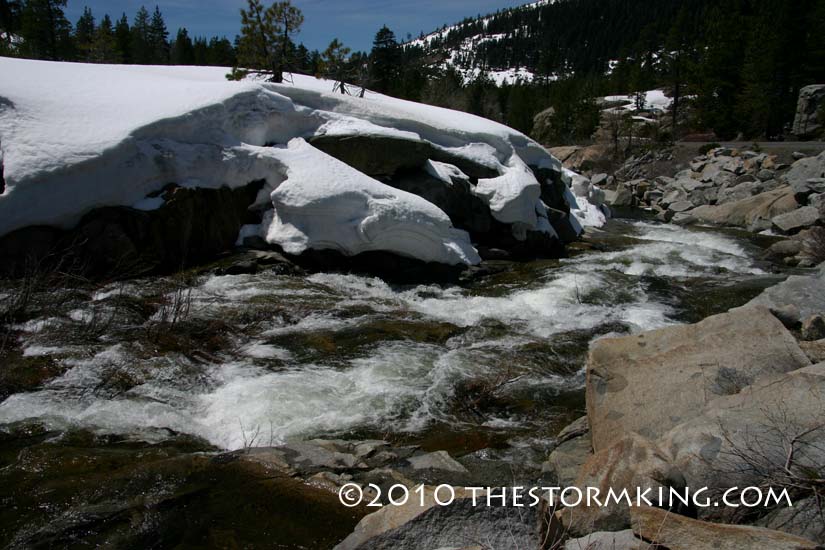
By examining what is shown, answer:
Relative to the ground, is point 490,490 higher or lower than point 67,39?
lower

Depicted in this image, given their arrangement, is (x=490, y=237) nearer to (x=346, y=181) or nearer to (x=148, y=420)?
(x=346, y=181)

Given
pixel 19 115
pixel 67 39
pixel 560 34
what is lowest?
pixel 19 115

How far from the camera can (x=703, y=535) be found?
2.40 m

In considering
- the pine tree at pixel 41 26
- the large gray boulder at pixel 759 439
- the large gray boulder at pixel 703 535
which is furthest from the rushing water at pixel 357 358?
the pine tree at pixel 41 26

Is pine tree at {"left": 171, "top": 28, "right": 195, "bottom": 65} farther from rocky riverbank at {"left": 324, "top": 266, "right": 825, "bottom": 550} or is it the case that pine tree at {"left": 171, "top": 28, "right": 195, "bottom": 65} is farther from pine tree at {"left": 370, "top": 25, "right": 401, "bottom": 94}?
rocky riverbank at {"left": 324, "top": 266, "right": 825, "bottom": 550}

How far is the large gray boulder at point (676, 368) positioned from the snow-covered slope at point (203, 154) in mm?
5995

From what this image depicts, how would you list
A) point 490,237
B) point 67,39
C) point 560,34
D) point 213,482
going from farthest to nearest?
1. point 560,34
2. point 67,39
3. point 490,237
4. point 213,482

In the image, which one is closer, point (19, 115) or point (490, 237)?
point (19, 115)

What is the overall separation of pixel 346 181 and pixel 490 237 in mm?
4093

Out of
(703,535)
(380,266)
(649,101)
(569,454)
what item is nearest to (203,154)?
(380,266)

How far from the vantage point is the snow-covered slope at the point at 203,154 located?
27.9ft

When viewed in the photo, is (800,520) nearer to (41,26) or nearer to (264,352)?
(264,352)

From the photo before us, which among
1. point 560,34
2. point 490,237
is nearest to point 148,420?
point 490,237

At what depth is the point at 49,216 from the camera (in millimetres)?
8312
